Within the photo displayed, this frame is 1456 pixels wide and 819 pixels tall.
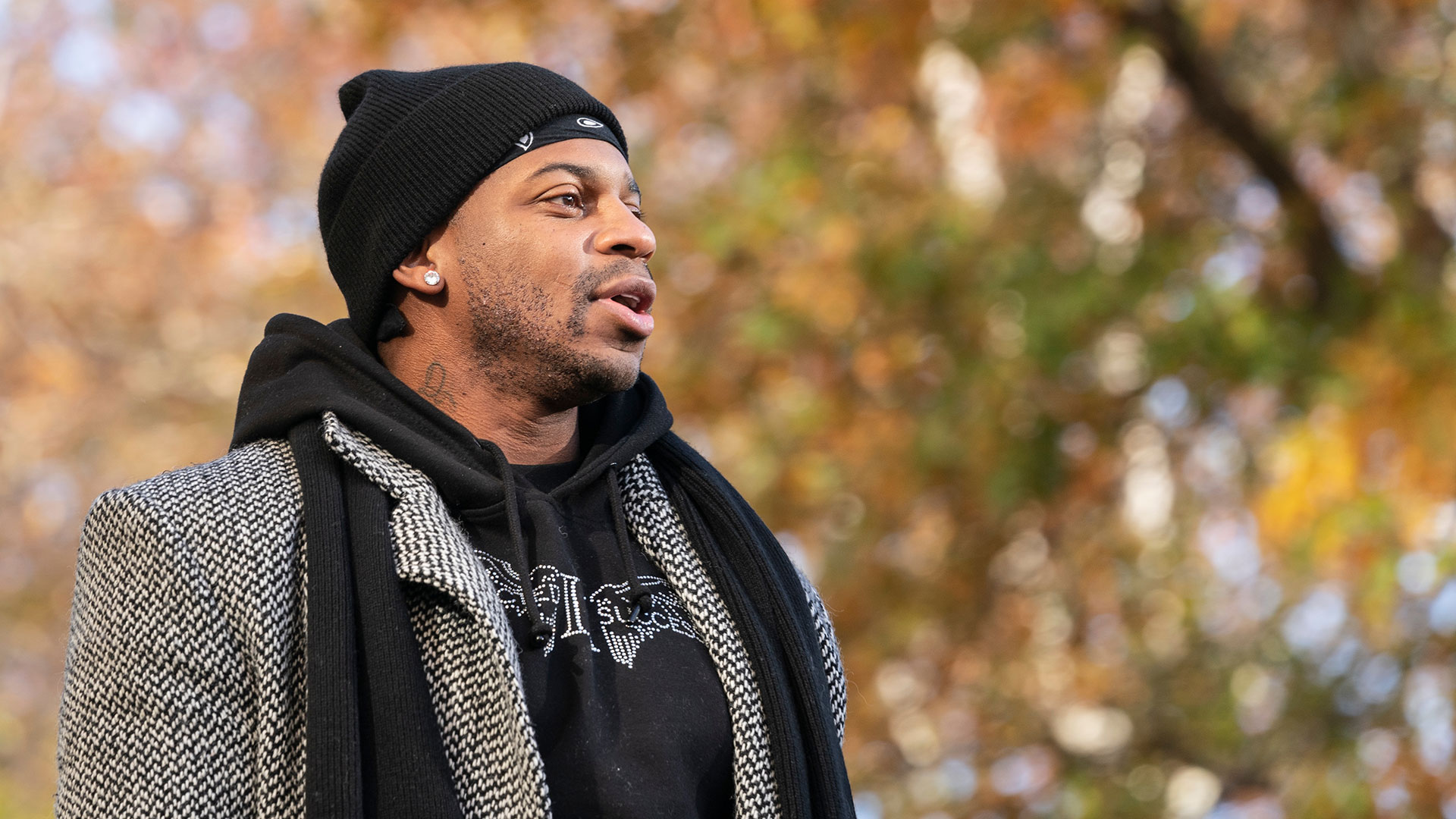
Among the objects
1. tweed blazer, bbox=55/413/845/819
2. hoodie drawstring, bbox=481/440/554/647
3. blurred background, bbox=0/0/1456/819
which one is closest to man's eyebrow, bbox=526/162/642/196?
hoodie drawstring, bbox=481/440/554/647

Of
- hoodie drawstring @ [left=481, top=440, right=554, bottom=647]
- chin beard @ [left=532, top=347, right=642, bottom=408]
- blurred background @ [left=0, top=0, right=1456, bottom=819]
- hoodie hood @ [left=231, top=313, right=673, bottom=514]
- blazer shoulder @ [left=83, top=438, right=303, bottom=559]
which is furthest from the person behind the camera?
blurred background @ [left=0, top=0, right=1456, bottom=819]

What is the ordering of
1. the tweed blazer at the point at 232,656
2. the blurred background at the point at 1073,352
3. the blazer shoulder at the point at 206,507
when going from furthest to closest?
the blurred background at the point at 1073,352, the blazer shoulder at the point at 206,507, the tweed blazer at the point at 232,656

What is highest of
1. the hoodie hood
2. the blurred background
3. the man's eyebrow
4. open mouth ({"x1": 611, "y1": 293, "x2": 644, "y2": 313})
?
the blurred background

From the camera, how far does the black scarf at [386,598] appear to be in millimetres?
1864

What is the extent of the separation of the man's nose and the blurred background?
3.71 m

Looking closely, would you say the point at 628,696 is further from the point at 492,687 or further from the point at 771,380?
the point at 771,380

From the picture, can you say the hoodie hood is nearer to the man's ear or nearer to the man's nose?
the man's ear

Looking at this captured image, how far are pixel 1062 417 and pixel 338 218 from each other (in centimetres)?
542

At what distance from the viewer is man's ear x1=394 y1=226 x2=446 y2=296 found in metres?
2.39

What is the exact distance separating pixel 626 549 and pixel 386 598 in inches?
16.6

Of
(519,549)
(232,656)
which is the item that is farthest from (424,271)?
(232,656)

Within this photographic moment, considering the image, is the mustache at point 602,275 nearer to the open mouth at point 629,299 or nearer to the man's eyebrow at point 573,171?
the open mouth at point 629,299

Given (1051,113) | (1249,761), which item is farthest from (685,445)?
(1249,761)

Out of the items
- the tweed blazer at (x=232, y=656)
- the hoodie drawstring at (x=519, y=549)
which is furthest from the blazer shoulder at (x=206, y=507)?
the hoodie drawstring at (x=519, y=549)
